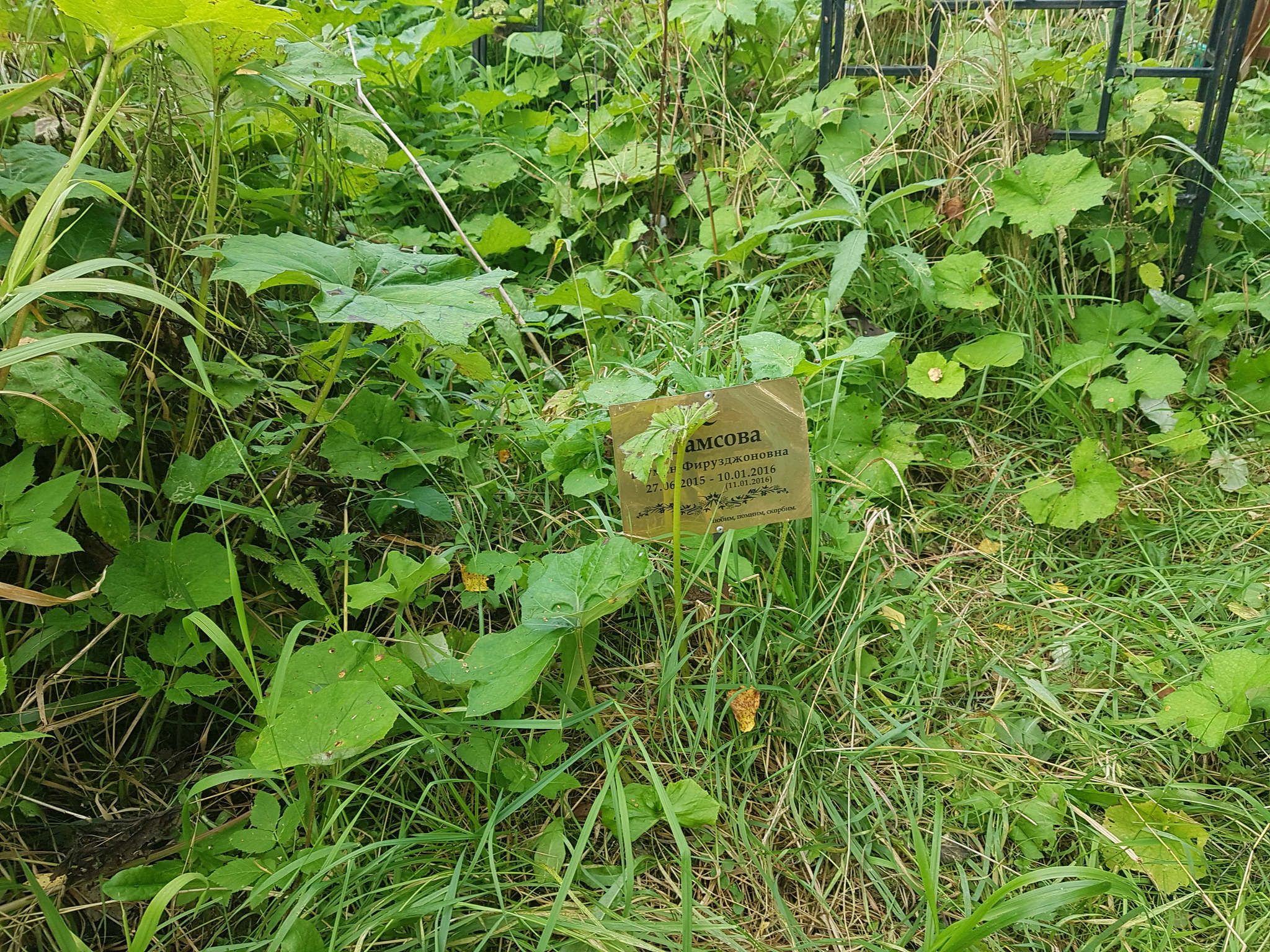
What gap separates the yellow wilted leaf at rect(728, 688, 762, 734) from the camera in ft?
4.63

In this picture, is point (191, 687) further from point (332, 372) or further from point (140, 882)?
point (332, 372)

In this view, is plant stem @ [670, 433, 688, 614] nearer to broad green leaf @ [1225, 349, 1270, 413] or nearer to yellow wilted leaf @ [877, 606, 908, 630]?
yellow wilted leaf @ [877, 606, 908, 630]

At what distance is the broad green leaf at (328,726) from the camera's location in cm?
112

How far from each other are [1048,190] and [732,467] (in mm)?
1277

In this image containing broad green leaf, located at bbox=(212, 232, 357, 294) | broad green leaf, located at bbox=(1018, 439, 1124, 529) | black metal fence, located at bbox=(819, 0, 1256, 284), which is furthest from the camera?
black metal fence, located at bbox=(819, 0, 1256, 284)

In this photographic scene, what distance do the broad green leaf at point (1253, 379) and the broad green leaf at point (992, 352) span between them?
1.82 feet

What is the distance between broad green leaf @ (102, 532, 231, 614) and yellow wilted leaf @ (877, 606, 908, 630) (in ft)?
3.67

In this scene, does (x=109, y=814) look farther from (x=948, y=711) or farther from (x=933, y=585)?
(x=933, y=585)

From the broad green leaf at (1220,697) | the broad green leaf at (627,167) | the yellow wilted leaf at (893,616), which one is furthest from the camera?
the broad green leaf at (627,167)

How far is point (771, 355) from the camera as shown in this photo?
1.55 meters

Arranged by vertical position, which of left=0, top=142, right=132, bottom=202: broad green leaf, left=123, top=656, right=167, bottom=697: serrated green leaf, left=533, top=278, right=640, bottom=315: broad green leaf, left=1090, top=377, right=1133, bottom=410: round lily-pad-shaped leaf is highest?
left=0, top=142, right=132, bottom=202: broad green leaf

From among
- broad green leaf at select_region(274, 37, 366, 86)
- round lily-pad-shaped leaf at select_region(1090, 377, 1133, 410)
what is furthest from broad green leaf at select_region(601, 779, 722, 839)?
round lily-pad-shaped leaf at select_region(1090, 377, 1133, 410)

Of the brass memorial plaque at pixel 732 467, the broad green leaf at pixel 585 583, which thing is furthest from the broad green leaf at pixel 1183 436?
the broad green leaf at pixel 585 583

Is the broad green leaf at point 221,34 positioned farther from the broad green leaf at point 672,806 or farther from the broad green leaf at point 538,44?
the broad green leaf at point 538,44
